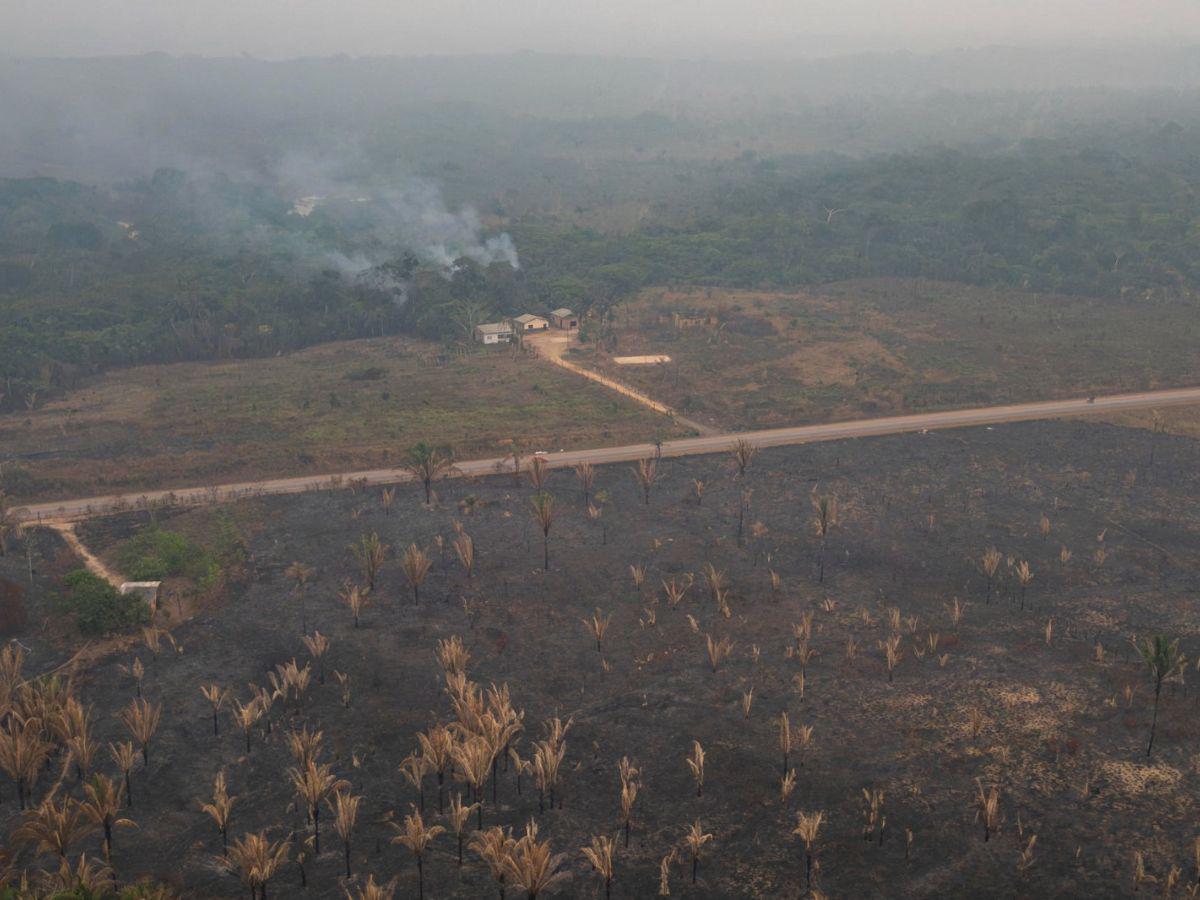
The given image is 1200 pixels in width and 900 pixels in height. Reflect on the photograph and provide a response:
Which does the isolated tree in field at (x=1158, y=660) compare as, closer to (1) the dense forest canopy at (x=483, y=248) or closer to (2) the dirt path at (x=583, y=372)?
(2) the dirt path at (x=583, y=372)

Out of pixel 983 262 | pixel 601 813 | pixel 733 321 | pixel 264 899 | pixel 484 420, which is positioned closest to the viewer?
pixel 264 899

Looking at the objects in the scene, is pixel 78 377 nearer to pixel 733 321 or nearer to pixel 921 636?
pixel 733 321

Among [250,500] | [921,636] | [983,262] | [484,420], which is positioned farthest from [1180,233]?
[250,500]

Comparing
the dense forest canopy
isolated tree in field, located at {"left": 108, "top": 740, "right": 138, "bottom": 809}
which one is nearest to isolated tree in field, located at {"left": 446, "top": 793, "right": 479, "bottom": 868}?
isolated tree in field, located at {"left": 108, "top": 740, "right": 138, "bottom": 809}

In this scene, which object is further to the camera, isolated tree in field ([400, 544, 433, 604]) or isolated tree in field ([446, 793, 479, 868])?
isolated tree in field ([400, 544, 433, 604])

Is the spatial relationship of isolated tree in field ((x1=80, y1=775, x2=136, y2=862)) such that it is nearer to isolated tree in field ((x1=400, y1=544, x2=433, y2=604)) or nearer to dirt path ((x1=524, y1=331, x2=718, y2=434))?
isolated tree in field ((x1=400, y1=544, x2=433, y2=604))

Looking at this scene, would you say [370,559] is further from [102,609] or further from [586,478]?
[586,478]
